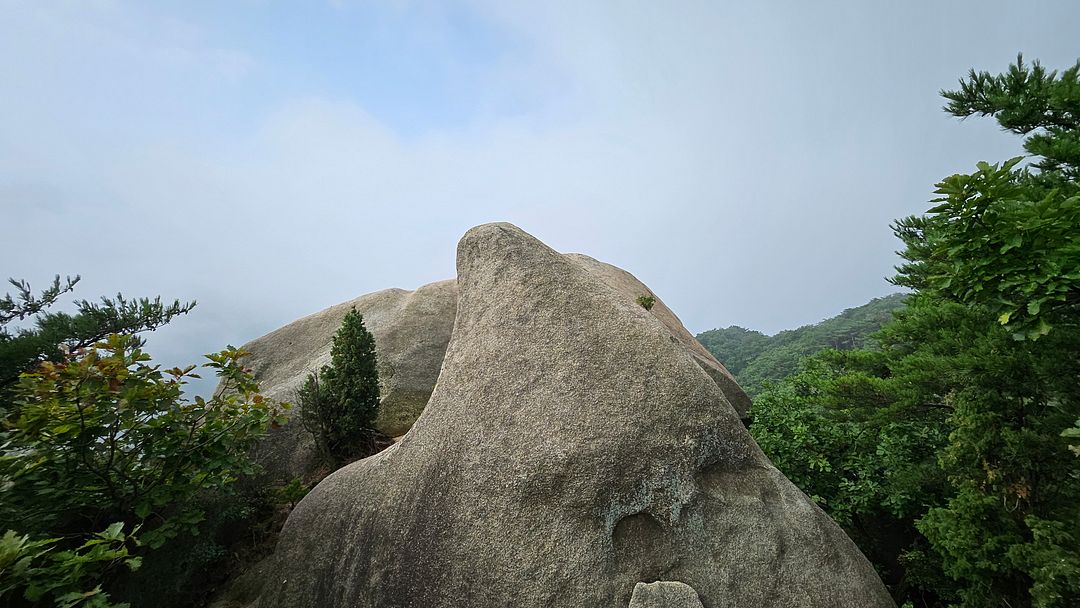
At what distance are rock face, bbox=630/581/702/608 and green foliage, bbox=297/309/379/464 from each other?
7.48 m

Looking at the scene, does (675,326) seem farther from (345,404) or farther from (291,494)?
(291,494)

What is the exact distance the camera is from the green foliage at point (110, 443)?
4641 millimetres

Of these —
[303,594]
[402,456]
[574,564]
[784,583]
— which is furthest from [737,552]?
[303,594]

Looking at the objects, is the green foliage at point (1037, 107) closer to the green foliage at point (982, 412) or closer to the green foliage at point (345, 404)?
the green foliage at point (982, 412)

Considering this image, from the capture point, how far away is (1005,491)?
241 inches

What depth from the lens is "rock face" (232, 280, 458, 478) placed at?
1113 cm

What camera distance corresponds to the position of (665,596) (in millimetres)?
5297

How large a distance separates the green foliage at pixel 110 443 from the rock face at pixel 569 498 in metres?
2.06

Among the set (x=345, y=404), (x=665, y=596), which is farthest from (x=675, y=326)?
(x=665, y=596)

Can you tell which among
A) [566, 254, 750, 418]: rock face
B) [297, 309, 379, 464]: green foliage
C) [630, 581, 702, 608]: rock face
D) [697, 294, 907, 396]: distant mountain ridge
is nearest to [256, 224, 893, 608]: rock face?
[630, 581, 702, 608]: rock face

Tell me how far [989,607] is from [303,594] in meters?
9.33

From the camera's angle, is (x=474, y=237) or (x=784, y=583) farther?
(x=474, y=237)

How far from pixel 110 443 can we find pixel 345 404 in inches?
221

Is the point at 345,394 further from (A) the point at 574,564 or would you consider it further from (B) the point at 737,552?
(B) the point at 737,552
